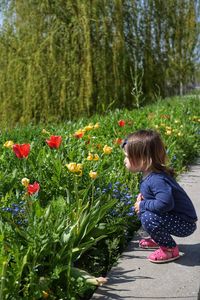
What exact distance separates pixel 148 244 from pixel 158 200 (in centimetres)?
38

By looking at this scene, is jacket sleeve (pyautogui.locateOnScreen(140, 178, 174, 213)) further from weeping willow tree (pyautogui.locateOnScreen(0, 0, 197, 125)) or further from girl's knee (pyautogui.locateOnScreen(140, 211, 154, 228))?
weeping willow tree (pyautogui.locateOnScreen(0, 0, 197, 125))

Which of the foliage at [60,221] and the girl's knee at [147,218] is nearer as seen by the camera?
the foliage at [60,221]

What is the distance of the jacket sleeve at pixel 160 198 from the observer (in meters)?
2.73

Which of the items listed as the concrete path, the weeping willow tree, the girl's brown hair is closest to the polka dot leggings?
the concrete path

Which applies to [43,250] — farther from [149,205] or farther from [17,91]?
[17,91]

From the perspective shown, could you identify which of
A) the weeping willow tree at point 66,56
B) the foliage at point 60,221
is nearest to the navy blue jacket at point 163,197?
the foliage at point 60,221

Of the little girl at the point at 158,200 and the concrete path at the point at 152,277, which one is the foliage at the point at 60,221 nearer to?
the concrete path at the point at 152,277

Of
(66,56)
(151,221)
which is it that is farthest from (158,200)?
(66,56)

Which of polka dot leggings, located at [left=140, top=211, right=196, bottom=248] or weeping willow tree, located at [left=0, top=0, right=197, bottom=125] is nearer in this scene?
polka dot leggings, located at [left=140, top=211, right=196, bottom=248]

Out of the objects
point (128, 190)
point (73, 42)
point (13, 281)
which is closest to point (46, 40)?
point (73, 42)

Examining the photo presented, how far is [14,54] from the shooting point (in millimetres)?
11000

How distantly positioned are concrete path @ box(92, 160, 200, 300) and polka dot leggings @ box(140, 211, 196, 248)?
0.12 metres

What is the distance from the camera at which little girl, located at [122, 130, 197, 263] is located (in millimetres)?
2771

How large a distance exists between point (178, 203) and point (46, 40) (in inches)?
335
